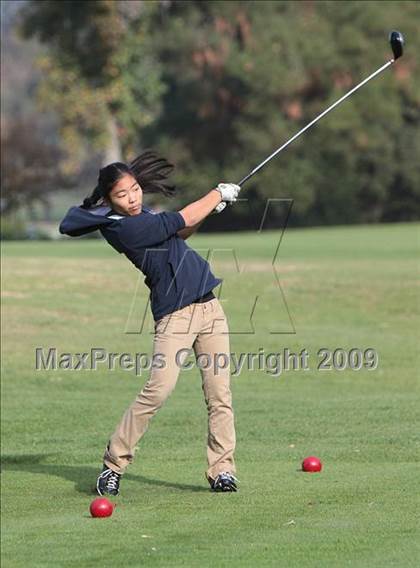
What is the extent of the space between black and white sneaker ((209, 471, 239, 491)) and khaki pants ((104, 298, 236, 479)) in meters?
0.04

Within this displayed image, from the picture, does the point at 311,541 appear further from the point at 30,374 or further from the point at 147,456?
the point at 30,374

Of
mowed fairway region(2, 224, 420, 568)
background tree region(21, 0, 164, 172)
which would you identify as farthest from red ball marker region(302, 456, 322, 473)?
background tree region(21, 0, 164, 172)

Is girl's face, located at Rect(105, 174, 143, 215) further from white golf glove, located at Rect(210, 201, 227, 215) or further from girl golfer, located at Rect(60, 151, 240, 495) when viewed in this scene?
white golf glove, located at Rect(210, 201, 227, 215)

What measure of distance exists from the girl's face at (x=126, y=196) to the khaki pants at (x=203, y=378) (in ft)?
2.47

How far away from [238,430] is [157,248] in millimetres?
4360

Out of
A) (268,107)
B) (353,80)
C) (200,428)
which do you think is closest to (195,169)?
(268,107)

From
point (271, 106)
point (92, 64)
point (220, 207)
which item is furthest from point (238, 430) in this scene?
point (271, 106)

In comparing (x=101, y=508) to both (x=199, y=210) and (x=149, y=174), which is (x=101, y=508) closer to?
(x=199, y=210)

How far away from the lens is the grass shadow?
985 cm

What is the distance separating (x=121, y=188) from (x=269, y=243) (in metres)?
27.8

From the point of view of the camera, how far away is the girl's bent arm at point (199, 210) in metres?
8.84

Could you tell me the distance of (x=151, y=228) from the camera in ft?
29.1

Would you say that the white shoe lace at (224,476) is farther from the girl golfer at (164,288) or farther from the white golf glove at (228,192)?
the white golf glove at (228,192)

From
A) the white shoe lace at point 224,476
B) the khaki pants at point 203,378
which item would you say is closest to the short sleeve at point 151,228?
Answer: the khaki pants at point 203,378
